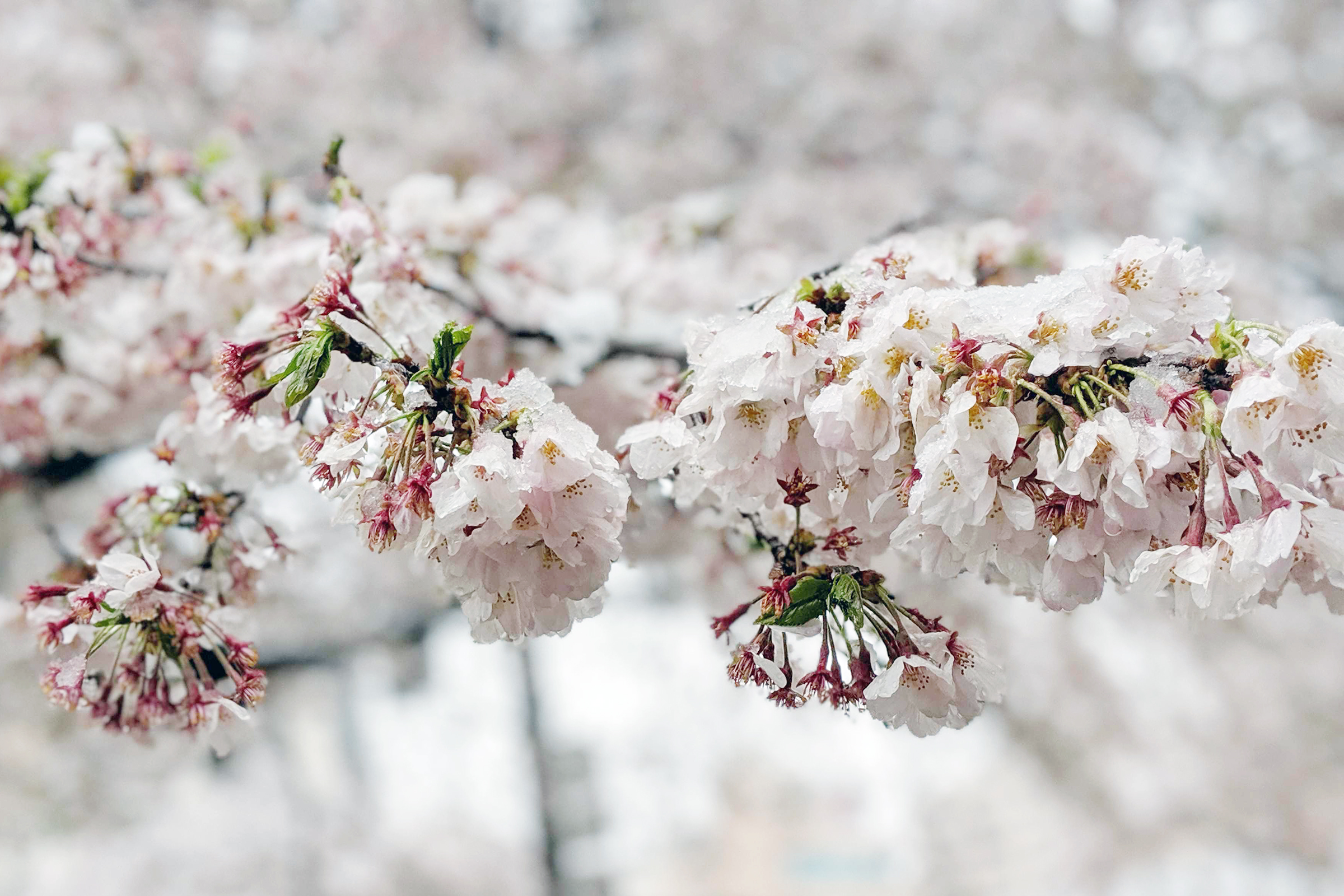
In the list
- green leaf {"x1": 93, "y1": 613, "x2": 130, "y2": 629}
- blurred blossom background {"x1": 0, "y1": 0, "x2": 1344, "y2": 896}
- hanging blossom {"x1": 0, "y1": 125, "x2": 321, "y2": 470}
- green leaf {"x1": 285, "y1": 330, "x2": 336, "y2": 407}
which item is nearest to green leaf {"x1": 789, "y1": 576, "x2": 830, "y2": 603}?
green leaf {"x1": 285, "y1": 330, "x2": 336, "y2": 407}

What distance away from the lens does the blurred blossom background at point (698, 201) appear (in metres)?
5.17

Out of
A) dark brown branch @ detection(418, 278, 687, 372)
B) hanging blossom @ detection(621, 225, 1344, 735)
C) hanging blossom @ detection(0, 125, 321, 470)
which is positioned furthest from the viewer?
dark brown branch @ detection(418, 278, 687, 372)

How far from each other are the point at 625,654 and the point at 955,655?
8.36 meters

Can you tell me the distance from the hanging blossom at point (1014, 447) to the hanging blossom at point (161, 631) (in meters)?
0.58

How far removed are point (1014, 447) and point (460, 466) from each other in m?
0.47

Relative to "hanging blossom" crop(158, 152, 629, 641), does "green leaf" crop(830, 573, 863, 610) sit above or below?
below

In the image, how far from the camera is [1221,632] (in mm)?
6594

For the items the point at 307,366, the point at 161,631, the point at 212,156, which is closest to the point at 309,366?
the point at 307,366

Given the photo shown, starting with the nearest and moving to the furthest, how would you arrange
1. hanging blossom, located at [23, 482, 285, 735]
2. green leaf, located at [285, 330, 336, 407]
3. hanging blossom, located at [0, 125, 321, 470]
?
green leaf, located at [285, 330, 336, 407], hanging blossom, located at [23, 482, 285, 735], hanging blossom, located at [0, 125, 321, 470]

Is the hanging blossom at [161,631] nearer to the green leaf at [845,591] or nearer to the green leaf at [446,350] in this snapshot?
the green leaf at [446,350]

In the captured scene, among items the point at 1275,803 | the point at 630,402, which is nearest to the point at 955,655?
the point at 630,402

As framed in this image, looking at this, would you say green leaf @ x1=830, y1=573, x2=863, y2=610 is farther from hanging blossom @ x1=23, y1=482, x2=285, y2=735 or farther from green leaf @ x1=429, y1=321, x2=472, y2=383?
hanging blossom @ x1=23, y1=482, x2=285, y2=735

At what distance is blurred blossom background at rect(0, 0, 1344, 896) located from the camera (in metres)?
5.17

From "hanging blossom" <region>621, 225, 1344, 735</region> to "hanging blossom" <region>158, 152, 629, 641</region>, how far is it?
0.15 meters
